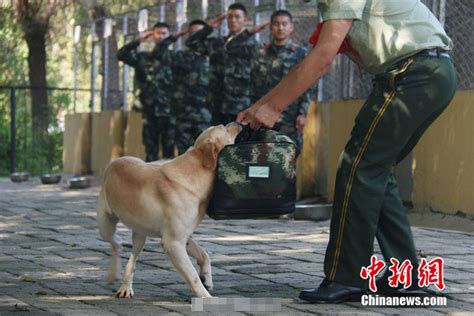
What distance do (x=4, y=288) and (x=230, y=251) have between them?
249 centimetres

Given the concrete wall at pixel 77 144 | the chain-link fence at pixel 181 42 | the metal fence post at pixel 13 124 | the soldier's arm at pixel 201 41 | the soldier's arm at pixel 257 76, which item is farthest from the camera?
the metal fence post at pixel 13 124

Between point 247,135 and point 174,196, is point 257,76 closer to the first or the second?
point 247,135

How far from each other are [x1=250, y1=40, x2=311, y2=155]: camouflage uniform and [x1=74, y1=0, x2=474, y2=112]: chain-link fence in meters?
0.54

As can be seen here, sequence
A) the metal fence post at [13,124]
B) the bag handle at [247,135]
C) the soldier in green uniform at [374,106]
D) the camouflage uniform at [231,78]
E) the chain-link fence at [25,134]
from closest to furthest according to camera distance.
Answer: the soldier in green uniform at [374,106], the bag handle at [247,135], the camouflage uniform at [231,78], the metal fence post at [13,124], the chain-link fence at [25,134]

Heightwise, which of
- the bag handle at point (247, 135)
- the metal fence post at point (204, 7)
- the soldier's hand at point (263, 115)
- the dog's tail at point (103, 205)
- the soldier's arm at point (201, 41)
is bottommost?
the dog's tail at point (103, 205)

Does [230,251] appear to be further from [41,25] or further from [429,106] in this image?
[41,25]

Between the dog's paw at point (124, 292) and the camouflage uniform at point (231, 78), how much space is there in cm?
719

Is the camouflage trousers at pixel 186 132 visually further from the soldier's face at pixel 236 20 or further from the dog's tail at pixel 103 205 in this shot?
the dog's tail at pixel 103 205

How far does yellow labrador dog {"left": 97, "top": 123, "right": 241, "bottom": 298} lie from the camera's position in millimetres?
6324

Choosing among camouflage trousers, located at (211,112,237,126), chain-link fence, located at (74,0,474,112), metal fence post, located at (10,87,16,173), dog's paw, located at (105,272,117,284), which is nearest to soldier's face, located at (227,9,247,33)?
chain-link fence, located at (74,0,474,112)

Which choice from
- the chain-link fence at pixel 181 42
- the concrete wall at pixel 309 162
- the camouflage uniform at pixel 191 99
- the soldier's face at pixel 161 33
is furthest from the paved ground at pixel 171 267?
the soldier's face at pixel 161 33

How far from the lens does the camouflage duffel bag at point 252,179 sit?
20.3ft

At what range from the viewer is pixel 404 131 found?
20.3 feet

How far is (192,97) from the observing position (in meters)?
16.4
